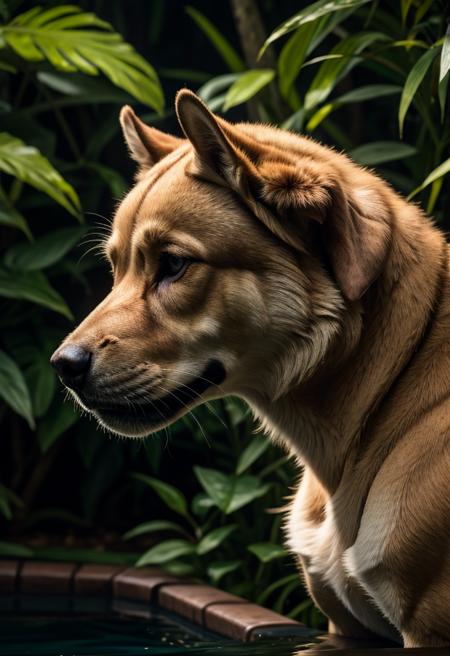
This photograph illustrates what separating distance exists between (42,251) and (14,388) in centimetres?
65

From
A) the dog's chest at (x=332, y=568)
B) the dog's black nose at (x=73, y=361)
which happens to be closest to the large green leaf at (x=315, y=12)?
the dog's black nose at (x=73, y=361)

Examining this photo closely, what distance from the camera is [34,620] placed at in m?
3.62

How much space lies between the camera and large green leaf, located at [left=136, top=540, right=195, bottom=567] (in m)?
4.01

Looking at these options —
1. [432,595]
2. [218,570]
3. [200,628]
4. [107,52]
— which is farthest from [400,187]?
[432,595]

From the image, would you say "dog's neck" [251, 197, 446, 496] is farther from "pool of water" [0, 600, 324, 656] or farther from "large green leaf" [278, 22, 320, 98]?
"large green leaf" [278, 22, 320, 98]

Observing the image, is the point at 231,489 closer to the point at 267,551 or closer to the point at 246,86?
the point at 267,551

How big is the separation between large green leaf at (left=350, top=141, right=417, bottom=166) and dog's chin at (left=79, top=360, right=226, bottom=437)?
5.21ft

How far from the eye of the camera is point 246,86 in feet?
12.7

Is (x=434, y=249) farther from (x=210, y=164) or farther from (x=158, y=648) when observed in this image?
(x=158, y=648)

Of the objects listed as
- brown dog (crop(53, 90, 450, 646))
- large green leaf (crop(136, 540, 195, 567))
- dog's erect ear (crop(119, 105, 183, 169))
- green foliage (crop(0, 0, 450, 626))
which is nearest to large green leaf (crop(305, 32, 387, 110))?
green foliage (crop(0, 0, 450, 626))

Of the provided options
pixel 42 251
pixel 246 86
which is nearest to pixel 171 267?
pixel 246 86

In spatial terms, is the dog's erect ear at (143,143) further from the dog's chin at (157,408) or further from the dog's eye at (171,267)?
the dog's chin at (157,408)

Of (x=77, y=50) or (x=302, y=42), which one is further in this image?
(x=77, y=50)

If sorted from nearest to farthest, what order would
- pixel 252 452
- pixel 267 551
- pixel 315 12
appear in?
pixel 315 12 < pixel 267 551 < pixel 252 452
